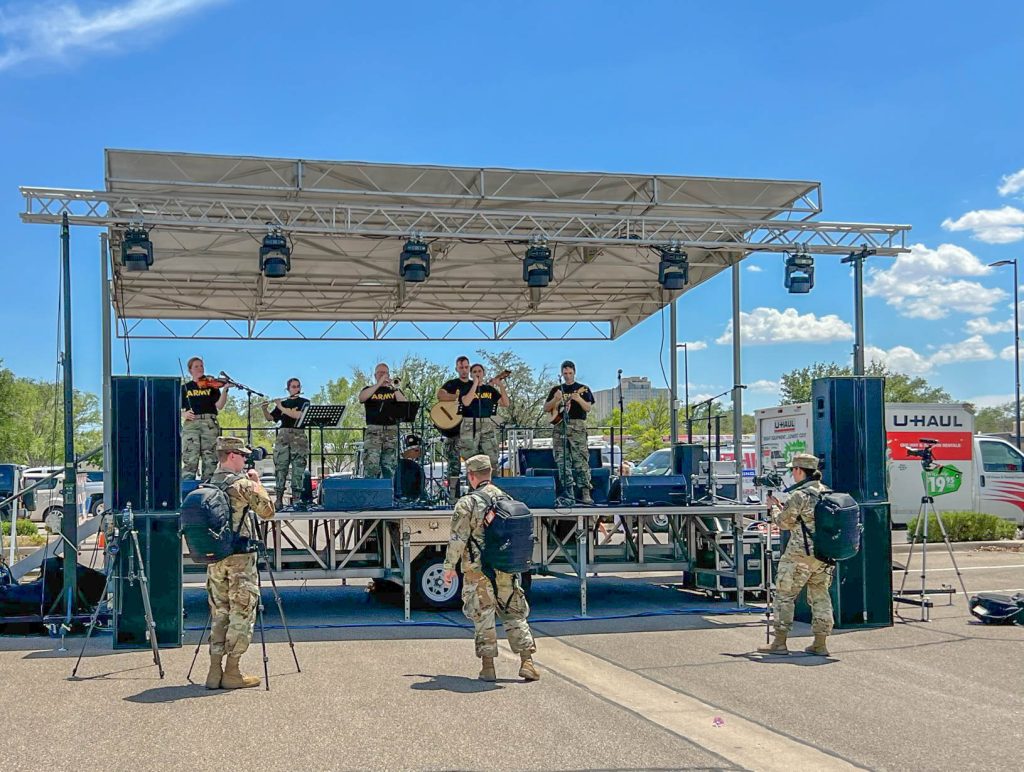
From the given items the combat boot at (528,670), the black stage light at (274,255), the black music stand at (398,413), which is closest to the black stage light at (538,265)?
the black music stand at (398,413)

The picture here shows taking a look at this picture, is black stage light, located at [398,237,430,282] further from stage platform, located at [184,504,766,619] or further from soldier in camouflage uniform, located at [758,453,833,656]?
soldier in camouflage uniform, located at [758,453,833,656]

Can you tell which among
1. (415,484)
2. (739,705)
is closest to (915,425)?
(415,484)

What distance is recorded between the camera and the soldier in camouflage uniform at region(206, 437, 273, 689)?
25.5 ft

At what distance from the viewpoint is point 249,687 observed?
785cm

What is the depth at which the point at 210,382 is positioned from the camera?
13422mm

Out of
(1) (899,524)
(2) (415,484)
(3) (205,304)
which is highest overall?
(3) (205,304)

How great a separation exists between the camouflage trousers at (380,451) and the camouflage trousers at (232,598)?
5.46 metres

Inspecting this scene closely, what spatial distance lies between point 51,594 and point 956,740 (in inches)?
350

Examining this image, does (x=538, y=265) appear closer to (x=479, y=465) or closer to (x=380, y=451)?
(x=380, y=451)

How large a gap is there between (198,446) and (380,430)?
2384 mm

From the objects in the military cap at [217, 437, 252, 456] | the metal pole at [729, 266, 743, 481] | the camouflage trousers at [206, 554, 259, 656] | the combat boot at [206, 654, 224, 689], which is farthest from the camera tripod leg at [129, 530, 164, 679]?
the metal pole at [729, 266, 743, 481]

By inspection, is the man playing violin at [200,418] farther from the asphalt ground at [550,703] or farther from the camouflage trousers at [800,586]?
the camouflage trousers at [800,586]

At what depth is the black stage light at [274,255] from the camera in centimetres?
1233

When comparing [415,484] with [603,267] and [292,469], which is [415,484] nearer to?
[292,469]
